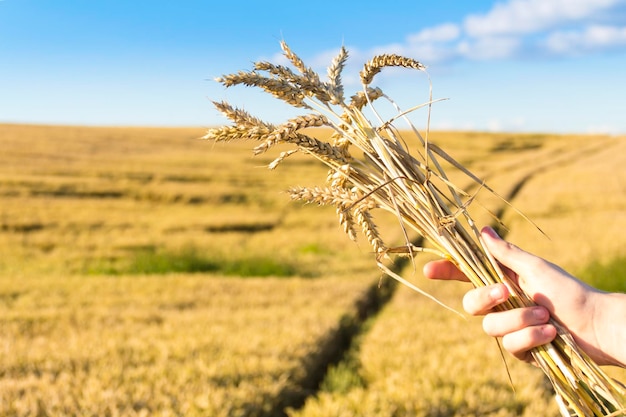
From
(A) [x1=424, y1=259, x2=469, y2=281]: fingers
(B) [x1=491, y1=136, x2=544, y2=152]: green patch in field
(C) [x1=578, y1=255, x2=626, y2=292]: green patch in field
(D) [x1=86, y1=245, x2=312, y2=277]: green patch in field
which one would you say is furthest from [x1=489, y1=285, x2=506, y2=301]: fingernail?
(B) [x1=491, y1=136, x2=544, y2=152]: green patch in field

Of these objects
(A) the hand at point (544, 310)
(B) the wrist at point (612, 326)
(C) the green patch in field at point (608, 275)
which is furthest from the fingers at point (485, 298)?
(C) the green patch in field at point (608, 275)

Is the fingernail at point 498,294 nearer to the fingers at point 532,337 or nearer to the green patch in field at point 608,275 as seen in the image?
the fingers at point 532,337

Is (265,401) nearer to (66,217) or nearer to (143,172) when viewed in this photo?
(66,217)

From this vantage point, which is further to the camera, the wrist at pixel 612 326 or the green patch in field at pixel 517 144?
the green patch in field at pixel 517 144

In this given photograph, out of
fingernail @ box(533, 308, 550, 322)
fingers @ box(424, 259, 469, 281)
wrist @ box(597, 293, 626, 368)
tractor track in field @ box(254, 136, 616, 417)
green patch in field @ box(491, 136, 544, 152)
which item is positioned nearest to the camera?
fingernail @ box(533, 308, 550, 322)

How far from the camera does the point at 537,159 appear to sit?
54.4 meters

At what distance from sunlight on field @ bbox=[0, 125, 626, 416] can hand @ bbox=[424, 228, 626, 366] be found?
174 centimetres

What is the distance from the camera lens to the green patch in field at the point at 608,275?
Answer: 1006 centimetres

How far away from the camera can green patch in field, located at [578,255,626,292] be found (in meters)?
10.1

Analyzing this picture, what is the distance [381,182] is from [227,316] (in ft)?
20.7

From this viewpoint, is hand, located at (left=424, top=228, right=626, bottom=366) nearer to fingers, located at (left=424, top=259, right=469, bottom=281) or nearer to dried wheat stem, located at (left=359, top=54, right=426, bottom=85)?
fingers, located at (left=424, top=259, right=469, bottom=281)

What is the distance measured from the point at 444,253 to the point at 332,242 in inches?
605

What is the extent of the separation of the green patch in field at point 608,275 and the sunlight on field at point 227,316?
76 mm

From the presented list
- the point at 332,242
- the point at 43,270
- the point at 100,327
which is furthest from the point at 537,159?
the point at 100,327
